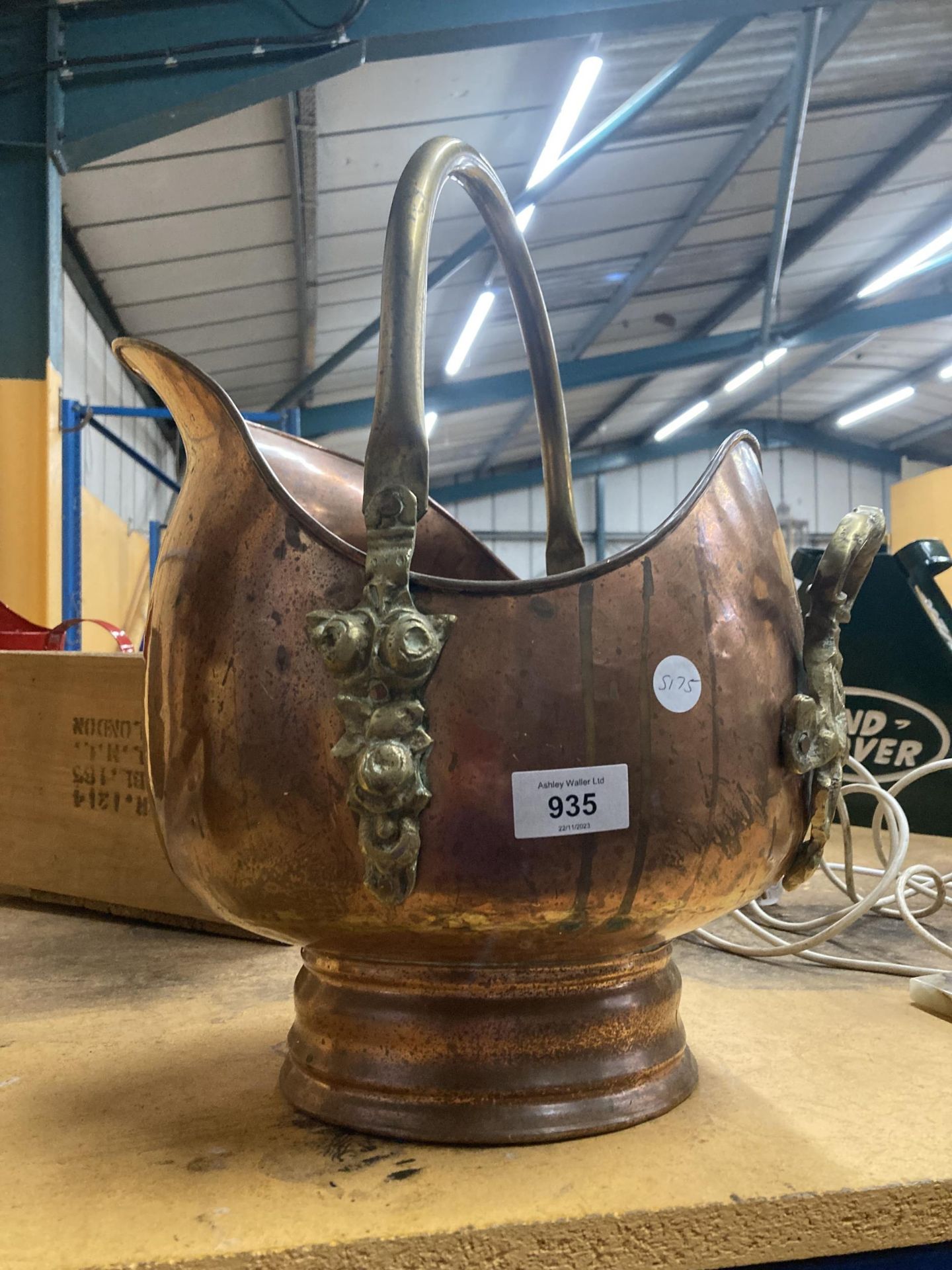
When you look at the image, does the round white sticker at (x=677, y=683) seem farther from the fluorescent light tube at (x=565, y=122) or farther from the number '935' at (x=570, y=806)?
the fluorescent light tube at (x=565, y=122)

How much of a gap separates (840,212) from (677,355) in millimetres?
1284

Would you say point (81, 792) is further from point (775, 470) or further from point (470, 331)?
point (775, 470)

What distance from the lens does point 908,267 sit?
18.2 ft

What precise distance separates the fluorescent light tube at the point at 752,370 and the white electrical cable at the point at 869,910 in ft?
17.4

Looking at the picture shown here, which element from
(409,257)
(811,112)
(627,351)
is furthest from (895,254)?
(409,257)

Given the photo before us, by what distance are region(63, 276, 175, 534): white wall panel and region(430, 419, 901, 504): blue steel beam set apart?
425cm

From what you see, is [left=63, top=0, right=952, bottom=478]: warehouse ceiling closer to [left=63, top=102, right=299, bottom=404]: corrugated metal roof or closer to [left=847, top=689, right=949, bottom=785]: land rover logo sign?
[left=63, top=102, right=299, bottom=404]: corrugated metal roof

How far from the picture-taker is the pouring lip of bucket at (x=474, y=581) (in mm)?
452

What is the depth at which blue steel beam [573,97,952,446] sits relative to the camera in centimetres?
397

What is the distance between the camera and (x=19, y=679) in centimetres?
106

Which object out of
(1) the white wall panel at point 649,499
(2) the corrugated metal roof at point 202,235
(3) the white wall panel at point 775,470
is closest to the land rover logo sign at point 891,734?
(2) the corrugated metal roof at point 202,235

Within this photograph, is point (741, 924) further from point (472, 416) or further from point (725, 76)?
point (472, 416)

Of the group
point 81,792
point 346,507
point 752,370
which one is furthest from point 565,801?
point 752,370

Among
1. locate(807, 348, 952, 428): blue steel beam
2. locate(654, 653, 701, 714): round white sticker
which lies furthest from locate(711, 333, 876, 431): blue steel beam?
locate(654, 653, 701, 714): round white sticker
